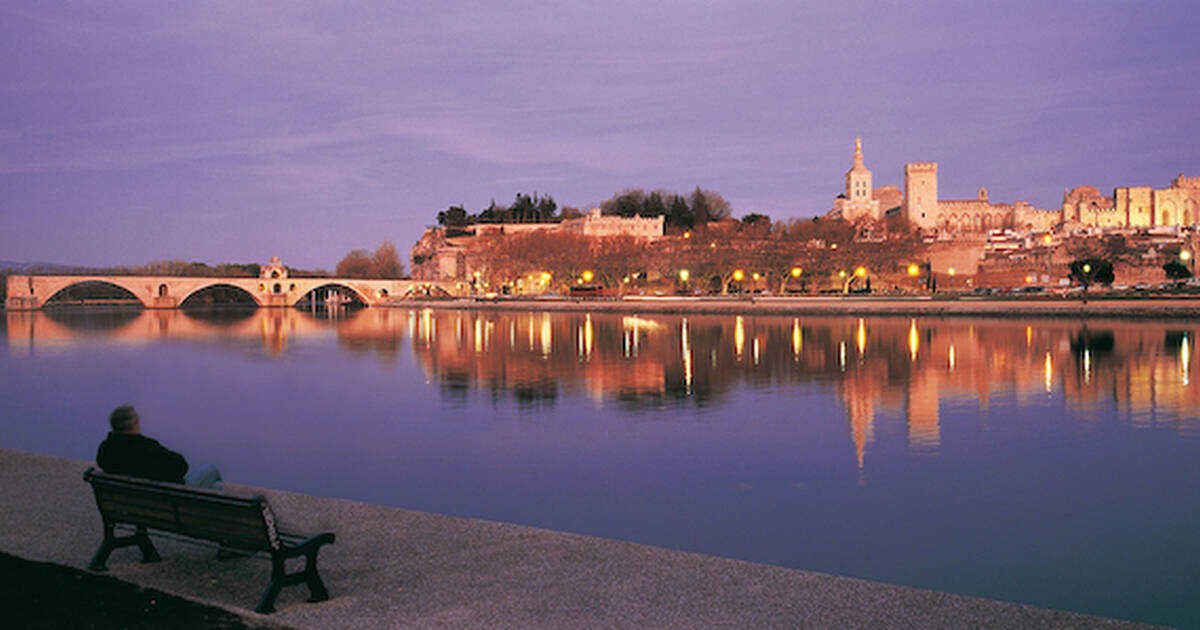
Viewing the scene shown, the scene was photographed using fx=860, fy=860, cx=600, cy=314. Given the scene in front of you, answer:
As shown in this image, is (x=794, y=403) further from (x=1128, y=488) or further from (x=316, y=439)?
(x=316, y=439)

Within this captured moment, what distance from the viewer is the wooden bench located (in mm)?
4910

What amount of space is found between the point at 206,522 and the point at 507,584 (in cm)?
185

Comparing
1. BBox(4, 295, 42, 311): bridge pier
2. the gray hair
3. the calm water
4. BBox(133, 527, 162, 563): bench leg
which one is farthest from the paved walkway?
BBox(4, 295, 42, 311): bridge pier

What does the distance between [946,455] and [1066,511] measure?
A: 8.45ft

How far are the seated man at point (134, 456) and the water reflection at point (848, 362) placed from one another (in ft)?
26.0

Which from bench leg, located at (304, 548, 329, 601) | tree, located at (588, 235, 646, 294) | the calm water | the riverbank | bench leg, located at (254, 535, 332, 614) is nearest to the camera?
bench leg, located at (254, 535, 332, 614)

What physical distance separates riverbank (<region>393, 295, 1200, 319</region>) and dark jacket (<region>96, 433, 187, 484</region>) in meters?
44.9

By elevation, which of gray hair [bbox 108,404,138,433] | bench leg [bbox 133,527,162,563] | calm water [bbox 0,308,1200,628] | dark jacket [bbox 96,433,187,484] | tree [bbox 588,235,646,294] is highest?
tree [bbox 588,235,646,294]

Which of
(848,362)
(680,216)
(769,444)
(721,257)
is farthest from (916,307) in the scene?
(680,216)

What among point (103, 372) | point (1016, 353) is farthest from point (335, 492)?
point (1016, 353)

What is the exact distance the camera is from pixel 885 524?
797 centimetres

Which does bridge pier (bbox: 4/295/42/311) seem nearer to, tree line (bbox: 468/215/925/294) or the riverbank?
tree line (bbox: 468/215/925/294)

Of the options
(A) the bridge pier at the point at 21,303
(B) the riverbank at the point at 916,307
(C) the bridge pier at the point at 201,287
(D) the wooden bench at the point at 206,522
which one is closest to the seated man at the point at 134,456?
(D) the wooden bench at the point at 206,522

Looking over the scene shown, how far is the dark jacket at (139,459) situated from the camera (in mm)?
5883
